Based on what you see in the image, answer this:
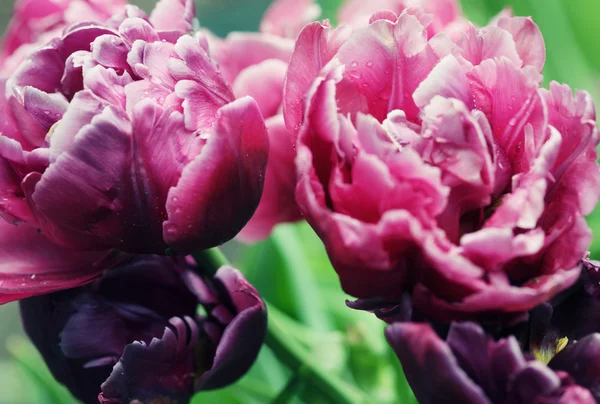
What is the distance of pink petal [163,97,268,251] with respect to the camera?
256 millimetres

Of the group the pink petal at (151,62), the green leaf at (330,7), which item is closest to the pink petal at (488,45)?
the pink petal at (151,62)

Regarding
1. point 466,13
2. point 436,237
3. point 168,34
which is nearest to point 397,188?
point 436,237

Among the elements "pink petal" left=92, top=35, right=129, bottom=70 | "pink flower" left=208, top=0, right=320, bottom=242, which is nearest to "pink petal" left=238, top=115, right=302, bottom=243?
"pink flower" left=208, top=0, right=320, bottom=242

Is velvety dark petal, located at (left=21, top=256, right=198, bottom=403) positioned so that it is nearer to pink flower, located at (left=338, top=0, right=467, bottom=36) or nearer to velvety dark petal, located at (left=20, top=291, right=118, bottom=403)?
velvety dark petal, located at (left=20, top=291, right=118, bottom=403)

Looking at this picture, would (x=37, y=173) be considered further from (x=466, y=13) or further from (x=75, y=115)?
(x=466, y=13)

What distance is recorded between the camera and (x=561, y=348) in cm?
26

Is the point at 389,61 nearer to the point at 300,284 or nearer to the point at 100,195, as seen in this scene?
the point at 100,195

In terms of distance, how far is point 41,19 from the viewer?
1.26 ft

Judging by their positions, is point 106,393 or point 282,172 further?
point 282,172

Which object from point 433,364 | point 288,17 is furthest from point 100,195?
point 288,17

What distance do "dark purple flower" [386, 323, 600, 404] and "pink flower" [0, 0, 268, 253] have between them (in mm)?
82

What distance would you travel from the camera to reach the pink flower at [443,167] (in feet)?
0.70

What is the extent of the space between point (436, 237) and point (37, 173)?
0.45 ft

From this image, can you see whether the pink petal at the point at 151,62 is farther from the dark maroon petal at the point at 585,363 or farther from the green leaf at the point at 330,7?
the green leaf at the point at 330,7
